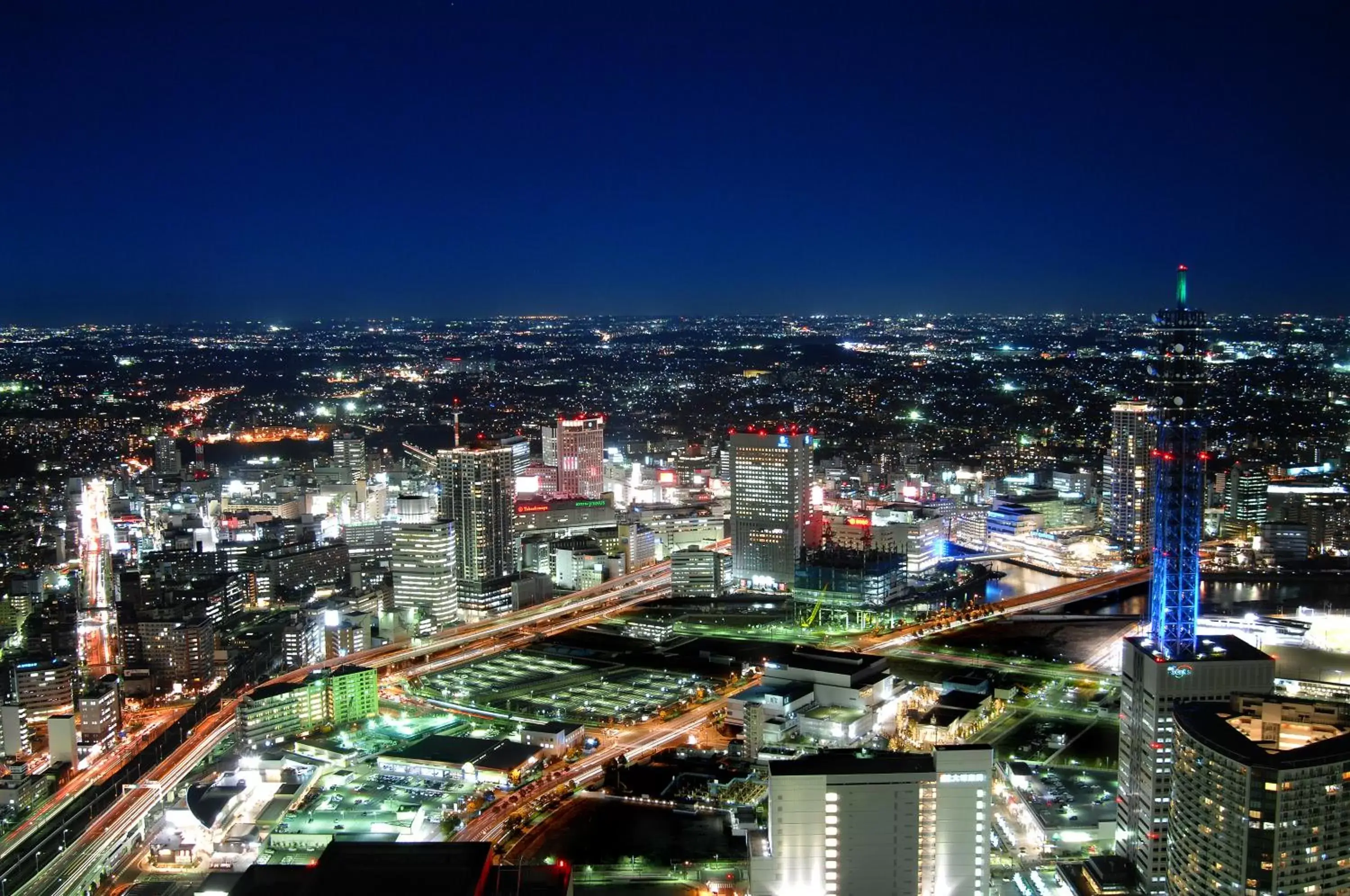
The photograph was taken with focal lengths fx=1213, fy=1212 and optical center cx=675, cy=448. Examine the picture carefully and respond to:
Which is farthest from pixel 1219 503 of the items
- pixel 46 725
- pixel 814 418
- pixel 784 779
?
pixel 46 725

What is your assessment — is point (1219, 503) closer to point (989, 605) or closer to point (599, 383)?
point (989, 605)

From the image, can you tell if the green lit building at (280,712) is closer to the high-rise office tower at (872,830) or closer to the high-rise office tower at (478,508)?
the high-rise office tower at (872,830)

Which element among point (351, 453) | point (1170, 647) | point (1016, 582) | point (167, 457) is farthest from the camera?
point (351, 453)

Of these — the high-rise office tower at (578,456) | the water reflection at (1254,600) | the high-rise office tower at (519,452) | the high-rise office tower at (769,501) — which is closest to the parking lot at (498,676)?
the high-rise office tower at (769,501)

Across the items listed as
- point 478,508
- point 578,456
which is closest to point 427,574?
point 478,508

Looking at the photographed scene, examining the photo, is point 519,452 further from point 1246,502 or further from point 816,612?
point 1246,502
